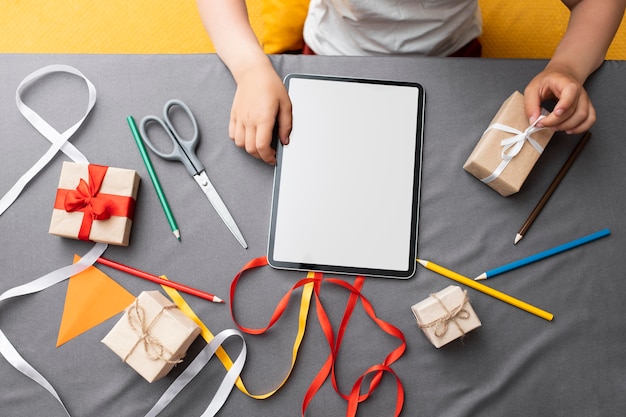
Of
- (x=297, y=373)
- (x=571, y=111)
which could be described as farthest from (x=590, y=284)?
(x=297, y=373)

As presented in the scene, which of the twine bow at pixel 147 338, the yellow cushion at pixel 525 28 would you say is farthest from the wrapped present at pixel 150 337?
the yellow cushion at pixel 525 28

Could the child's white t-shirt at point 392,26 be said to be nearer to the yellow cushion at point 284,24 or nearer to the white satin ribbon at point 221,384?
the yellow cushion at point 284,24

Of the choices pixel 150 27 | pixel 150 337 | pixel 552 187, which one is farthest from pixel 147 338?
pixel 150 27

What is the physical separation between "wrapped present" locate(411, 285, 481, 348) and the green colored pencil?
0.30 metres

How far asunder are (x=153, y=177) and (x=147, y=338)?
184mm

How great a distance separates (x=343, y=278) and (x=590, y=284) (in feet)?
0.95

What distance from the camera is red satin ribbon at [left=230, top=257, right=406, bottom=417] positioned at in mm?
558

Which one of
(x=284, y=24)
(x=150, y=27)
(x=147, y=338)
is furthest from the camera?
(x=150, y=27)

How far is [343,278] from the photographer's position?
0.58m

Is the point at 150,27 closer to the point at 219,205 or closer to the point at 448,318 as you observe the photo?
the point at 219,205

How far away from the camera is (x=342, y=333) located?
57cm

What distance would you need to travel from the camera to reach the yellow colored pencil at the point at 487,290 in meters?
0.57

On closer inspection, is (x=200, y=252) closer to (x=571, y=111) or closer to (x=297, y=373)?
(x=297, y=373)

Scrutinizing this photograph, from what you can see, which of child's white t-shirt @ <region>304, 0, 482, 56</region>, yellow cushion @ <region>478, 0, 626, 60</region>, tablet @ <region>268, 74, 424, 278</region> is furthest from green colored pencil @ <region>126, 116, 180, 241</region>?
yellow cushion @ <region>478, 0, 626, 60</region>
